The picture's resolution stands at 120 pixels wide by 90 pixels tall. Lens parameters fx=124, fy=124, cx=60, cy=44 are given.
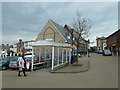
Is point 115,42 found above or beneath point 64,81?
above

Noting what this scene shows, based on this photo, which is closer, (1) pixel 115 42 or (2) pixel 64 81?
(2) pixel 64 81

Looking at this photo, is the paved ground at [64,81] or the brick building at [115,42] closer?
the paved ground at [64,81]

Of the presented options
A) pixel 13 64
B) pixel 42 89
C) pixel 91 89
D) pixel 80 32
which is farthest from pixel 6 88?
pixel 80 32

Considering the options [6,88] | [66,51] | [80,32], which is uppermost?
[80,32]

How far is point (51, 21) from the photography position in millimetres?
36688

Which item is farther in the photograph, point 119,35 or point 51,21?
point 51,21

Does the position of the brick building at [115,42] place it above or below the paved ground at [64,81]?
above

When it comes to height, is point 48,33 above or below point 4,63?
above

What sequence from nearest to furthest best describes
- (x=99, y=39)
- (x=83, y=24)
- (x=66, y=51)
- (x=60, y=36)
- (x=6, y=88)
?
(x=6, y=88)
(x=66, y=51)
(x=83, y=24)
(x=60, y=36)
(x=99, y=39)

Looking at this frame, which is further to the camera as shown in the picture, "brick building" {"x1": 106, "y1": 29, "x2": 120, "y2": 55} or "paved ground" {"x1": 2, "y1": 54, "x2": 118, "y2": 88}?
"brick building" {"x1": 106, "y1": 29, "x2": 120, "y2": 55}

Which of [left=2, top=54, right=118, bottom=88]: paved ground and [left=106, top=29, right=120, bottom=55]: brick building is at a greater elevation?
[left=106, top=29, right=120, bottom=55]: brick building

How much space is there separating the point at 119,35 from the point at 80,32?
1972cm

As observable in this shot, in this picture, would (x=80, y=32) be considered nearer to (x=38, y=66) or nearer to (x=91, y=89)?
(x=38, y=66)

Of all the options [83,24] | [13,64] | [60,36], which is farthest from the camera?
[60,36]
